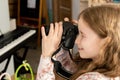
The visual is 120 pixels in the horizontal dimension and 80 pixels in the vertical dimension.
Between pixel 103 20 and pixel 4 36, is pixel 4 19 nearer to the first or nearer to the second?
pixel 4 36

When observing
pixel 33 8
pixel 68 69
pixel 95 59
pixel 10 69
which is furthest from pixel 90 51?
pixel 33 8

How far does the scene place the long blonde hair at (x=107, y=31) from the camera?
963 mm

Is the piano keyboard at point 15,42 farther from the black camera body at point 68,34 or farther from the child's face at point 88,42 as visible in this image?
the child's face at point 88,42

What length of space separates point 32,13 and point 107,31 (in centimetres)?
358

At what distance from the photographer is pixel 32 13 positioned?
14.6ft

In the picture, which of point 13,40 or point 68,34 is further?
point 13,40

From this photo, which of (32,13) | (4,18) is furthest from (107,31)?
(32,13)

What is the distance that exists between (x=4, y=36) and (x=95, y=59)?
1581mm

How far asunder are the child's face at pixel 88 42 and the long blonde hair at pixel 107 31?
0.02m

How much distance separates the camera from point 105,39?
0.98 meters

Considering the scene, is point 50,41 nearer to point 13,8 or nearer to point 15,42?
point 15,42

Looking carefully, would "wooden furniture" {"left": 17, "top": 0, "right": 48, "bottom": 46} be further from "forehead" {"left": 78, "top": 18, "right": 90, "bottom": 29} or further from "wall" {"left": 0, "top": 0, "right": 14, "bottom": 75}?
"forehead" {"left": 78, "top": 18, "right": 90, "bottom": 29}

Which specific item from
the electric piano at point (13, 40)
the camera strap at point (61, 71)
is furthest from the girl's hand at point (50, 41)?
the electric piano at point (13, 40)

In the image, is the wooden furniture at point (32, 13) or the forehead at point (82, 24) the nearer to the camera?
the forehead at point (82, 24)
